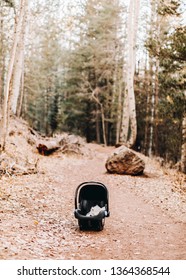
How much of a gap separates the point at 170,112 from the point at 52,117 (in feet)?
71.8

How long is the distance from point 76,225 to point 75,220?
0.46 metres

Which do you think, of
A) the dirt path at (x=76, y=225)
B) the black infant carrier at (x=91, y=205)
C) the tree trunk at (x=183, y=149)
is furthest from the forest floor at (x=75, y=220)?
the tree trunk at (x=183, y=149)

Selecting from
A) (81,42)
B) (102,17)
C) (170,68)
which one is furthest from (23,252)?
(81,42)

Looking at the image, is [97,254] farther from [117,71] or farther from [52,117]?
[52,117]

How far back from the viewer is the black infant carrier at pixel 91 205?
25.0ft

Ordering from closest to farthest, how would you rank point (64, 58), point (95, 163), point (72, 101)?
1. point (95, 163)
2. point (72, 101)
3. point (64, 58)

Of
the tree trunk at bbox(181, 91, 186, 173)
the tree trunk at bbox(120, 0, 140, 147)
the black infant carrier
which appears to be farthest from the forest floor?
the tree trunk at bbox(120, 0, 140, 147)

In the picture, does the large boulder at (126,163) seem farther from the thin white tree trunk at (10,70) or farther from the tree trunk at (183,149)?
the thin white tree trunk at (10,70)

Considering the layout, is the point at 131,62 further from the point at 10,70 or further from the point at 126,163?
the point at 10,70

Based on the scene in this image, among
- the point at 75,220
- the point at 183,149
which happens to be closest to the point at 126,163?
the point at 183,149

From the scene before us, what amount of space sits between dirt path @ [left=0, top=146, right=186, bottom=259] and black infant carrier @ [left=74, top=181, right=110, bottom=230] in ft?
0.83

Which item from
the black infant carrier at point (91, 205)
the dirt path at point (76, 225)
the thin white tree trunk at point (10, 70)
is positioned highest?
the thin white tree trunk at point (10, 70)

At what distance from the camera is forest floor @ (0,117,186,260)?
6598 millimetres
